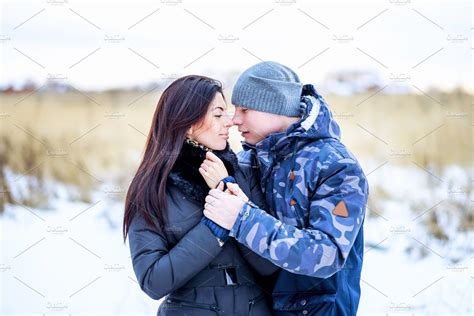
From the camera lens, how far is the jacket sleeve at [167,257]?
1.53 m

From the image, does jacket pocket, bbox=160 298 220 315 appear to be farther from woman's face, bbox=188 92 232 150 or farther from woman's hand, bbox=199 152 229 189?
woman's face, bbox=188 92 232 150

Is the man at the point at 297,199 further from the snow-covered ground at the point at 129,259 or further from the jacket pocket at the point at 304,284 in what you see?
the snow-covered ground at the point at 129,259

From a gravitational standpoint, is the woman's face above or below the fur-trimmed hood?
above

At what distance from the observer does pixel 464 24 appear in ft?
14.8

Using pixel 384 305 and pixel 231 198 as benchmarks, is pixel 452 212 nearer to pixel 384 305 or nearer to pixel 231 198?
pixel 384 305

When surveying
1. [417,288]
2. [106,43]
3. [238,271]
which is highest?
[238,271]

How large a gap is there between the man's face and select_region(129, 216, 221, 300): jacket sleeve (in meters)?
0.32

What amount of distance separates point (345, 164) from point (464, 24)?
338 centimetres

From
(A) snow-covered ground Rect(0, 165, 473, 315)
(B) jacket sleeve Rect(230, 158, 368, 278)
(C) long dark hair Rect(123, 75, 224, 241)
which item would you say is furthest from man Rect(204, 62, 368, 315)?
(A) snow-covered ground Rect(0, 165, 473, 315)

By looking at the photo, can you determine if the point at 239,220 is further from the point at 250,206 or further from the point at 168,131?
the point at 168,131

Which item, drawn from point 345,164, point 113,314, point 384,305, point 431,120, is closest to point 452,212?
point 431,120

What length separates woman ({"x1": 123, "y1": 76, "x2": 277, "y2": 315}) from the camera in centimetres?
155

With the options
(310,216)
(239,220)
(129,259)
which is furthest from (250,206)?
(129,259)

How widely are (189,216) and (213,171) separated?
13cm
